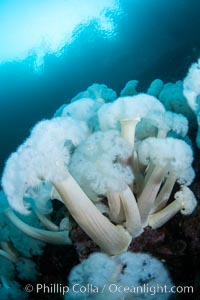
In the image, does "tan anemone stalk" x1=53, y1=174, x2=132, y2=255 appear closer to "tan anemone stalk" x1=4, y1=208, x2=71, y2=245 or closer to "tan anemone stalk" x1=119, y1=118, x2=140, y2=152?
"tan anemone stalk" x1=4, y1=208, x2=71, y2=245

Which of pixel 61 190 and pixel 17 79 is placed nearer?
pixel 61 190

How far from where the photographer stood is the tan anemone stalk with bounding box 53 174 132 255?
2639 millimetres

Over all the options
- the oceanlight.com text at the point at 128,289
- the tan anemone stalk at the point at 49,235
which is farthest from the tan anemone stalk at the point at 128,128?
the oceanlight.com text at the point at 128,289

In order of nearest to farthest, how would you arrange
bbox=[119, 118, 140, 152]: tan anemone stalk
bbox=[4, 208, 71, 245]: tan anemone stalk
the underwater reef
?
the underwater reef, bbox=[119, 118, 140, 152]: tan anemone stalk, bbox=[4, 208, 71, 245]: tan anemone stalk

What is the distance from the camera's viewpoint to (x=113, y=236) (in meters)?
2.89

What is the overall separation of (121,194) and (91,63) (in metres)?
46.7

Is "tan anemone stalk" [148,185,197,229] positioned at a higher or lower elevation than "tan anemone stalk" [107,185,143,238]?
lower

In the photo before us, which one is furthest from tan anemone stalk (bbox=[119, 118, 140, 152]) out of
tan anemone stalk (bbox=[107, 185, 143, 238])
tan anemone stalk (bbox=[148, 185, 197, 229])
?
tan anemone stalk (bbox=[148, 185, 197, 229])

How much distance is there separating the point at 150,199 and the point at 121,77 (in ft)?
127

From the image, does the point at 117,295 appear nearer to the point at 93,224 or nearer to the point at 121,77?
the point at 93,224

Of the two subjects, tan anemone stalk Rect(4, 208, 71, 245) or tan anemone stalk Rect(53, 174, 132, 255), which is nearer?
tan anemone stalk Rect(53, 174, 132, 255)

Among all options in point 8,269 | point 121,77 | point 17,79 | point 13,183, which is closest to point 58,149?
point 13,183

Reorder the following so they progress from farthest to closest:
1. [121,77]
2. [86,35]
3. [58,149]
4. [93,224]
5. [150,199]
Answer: [86,35]
[121,77]
[150,199]
[93,224]
[58,149]

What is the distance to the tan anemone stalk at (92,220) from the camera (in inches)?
104
